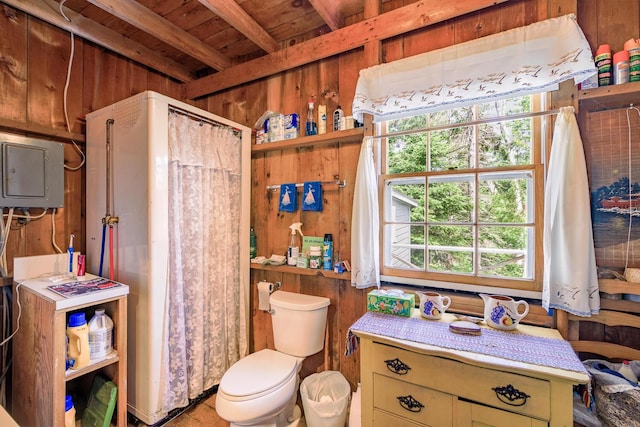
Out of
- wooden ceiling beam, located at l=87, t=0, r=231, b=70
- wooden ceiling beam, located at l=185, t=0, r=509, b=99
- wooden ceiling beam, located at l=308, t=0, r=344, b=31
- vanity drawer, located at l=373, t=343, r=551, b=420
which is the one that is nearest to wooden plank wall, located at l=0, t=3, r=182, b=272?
wooden ceiling beam, located at l=87, t=0, r=231, b=70

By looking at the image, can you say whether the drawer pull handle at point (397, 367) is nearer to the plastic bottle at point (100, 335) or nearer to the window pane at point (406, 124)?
the window pane at point (406, 124)

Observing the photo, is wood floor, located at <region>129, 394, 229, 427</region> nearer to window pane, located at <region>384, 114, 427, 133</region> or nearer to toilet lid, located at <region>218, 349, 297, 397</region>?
toilet lid, located at <region>218, 349, 297, 397</region>

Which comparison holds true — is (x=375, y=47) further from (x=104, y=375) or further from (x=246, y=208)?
(x=104, y=375)

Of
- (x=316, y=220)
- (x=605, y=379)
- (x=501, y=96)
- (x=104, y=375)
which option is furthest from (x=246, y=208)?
(x=605, y=379)

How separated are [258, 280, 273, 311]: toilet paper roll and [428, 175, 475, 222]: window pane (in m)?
1.23

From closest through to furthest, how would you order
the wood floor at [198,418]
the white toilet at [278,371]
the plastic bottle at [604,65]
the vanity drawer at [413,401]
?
1. the vanity drawer at [413,401]
2. the plastic bottle at [604,65]
3. the white toilet at [278,371]
4. the wood floor at [198,418]

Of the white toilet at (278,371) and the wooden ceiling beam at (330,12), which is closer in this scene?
the white toilet at (278,371)

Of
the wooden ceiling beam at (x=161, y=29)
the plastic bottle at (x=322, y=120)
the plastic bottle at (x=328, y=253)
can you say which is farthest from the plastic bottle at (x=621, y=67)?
the wooden ceiling beam at (x=161, y=29)

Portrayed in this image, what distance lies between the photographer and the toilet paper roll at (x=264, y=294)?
6.84 feet

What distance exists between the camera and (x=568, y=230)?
125 centimetres

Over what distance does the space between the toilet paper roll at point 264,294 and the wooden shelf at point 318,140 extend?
1028 millimetres

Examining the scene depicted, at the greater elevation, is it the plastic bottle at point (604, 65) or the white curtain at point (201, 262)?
the plastic bottle at point (604, 65)

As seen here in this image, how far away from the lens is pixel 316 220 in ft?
6.57

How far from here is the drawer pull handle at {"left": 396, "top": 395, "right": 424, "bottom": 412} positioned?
1.18 metres
